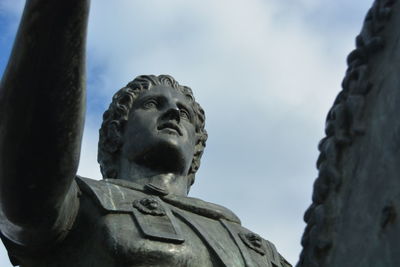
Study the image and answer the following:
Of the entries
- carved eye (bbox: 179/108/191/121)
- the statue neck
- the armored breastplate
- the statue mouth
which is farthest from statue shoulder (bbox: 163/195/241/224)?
carved eye (bbox: 179/108/191/121)

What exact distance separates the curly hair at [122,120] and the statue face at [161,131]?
72 mm

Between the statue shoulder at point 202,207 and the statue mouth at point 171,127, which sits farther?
the statue mouth at point 171,127

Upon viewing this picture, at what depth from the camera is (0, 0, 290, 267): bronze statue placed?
4484 mm

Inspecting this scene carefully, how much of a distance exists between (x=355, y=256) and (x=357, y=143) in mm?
271

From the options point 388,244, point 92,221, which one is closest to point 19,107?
point 92,221

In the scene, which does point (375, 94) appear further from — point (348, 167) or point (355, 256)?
point (355, 256)

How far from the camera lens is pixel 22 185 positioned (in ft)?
16.5

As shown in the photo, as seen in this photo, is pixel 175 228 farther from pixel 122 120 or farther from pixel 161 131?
pixel 122 120

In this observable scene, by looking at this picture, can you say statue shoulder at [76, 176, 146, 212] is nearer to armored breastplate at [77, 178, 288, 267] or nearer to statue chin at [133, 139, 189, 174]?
armored breastplate at [77, 178, 288, 267]

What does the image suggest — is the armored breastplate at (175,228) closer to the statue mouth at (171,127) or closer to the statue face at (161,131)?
the statue face at (161,131)

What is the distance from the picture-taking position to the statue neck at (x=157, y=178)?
6539 mm

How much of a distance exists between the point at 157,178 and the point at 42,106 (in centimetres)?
202

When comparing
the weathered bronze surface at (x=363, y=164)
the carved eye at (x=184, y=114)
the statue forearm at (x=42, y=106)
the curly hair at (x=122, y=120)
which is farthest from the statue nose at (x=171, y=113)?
the weathered bronze surface at (x=363, y=164)

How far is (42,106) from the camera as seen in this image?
4.64m
